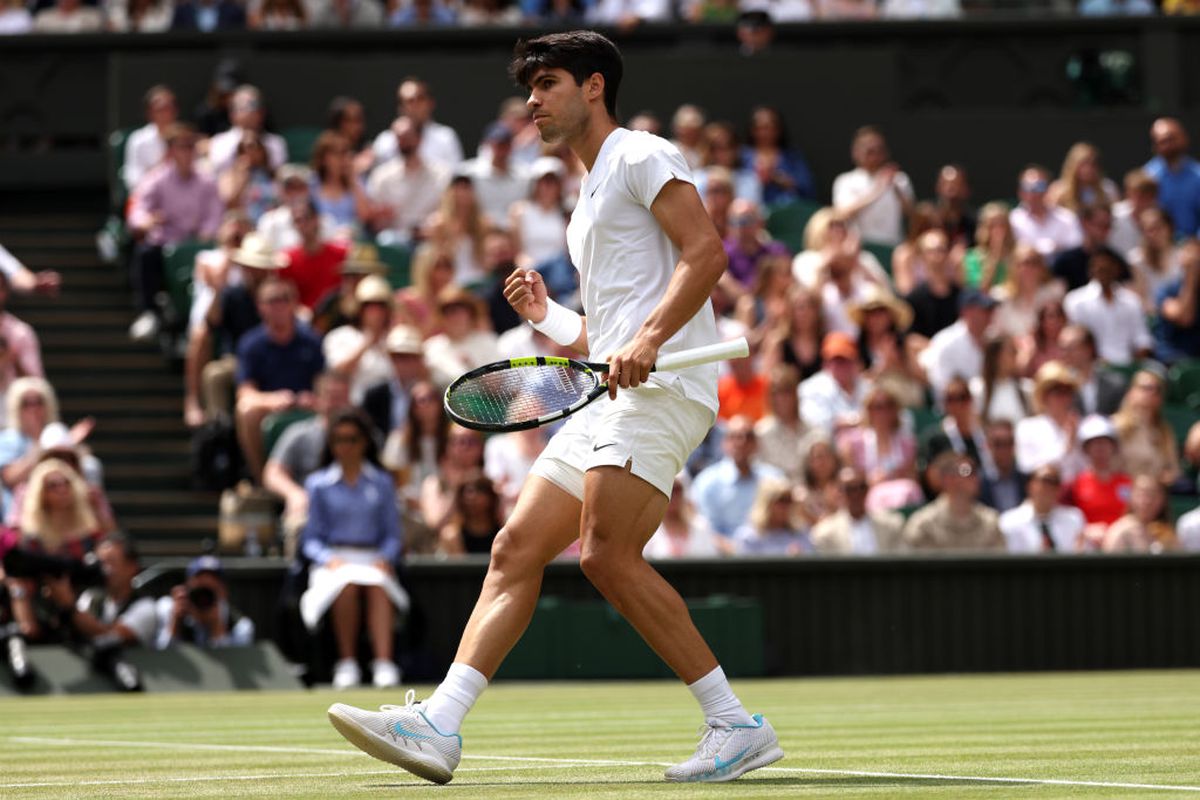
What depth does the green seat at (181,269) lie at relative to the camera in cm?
1725

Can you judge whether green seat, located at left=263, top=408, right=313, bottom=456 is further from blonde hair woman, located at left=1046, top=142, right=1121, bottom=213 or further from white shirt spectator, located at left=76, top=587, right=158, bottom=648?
blonde hair woman, located at left=1046, top=142, right=1121, bottom=213

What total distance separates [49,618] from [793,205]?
7.76 metres

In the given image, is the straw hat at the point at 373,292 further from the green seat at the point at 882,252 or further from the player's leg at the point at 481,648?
the player's leg at the point at 481,648

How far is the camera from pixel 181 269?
17.4 m

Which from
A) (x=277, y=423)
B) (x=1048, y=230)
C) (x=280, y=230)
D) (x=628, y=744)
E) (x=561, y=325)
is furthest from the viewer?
(x=1048, y=230)

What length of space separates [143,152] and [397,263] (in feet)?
7.16

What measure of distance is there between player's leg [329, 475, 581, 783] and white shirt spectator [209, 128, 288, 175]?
11757mm

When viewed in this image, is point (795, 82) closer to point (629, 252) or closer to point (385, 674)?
point (385, 674)

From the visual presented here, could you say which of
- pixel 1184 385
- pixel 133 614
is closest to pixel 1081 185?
pixel 1184 385

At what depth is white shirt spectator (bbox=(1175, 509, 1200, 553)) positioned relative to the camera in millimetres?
15164

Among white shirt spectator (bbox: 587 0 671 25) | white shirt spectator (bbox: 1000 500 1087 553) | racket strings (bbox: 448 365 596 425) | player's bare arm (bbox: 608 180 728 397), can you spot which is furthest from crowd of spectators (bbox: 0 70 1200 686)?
player's bare arm (bbox: 608 180 728 397)

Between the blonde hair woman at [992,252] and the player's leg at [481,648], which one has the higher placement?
the player's leg at [481,648]

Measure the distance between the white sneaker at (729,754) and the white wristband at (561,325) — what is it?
1206 mm

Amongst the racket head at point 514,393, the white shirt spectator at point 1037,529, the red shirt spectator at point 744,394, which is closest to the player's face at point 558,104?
the racket head at point 514,393
